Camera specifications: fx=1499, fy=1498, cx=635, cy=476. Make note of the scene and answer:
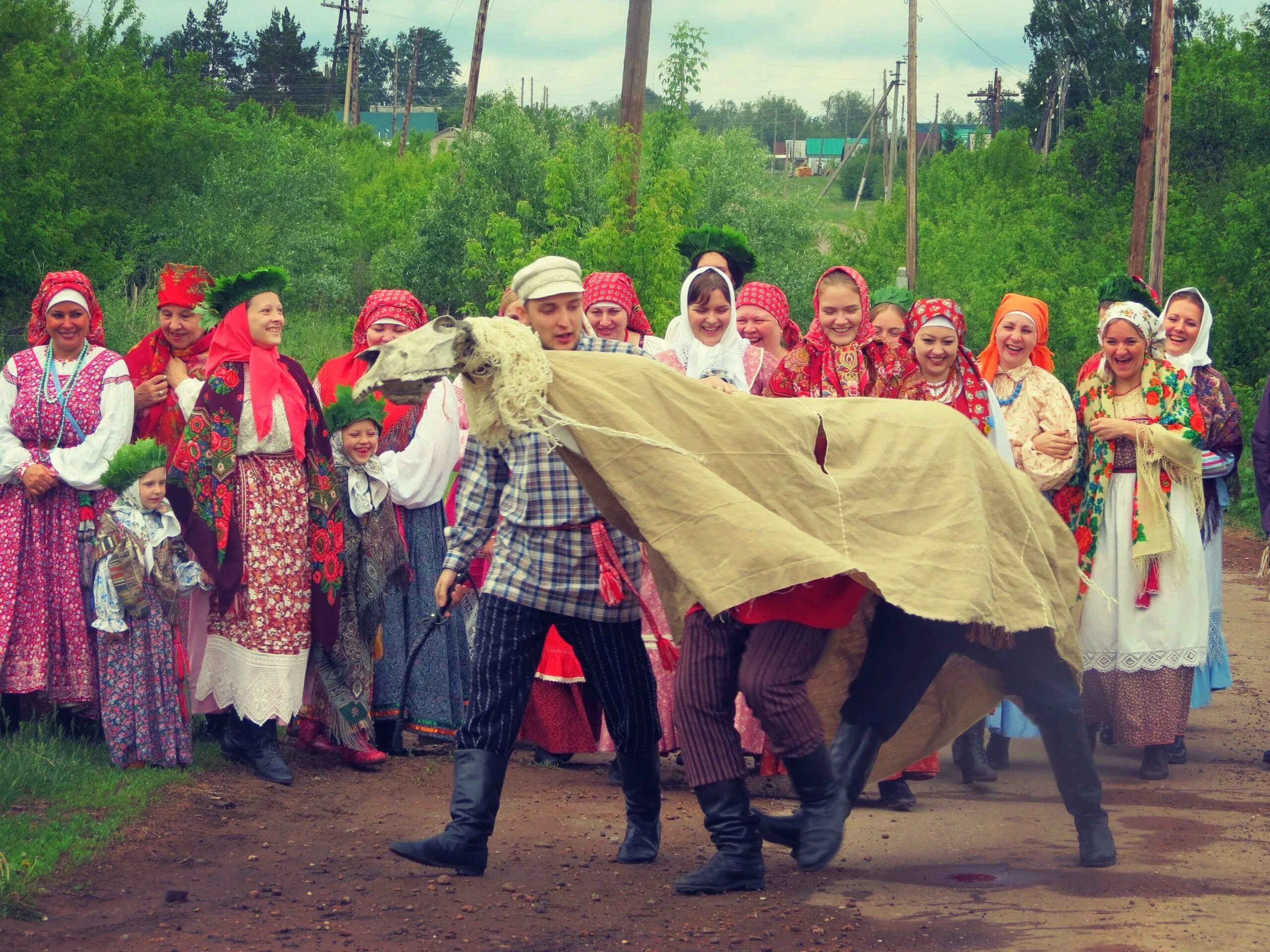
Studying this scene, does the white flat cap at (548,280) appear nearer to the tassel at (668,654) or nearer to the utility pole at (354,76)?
the tassel at (668,654)

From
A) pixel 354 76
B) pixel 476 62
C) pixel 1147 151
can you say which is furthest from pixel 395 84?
pixel 1147 151

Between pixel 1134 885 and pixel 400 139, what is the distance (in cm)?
4707

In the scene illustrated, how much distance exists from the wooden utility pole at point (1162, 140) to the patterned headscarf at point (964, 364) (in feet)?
44.7

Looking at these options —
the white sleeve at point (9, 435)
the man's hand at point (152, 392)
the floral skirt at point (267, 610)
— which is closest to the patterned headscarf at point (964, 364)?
the floral skirt at point (267, 610)

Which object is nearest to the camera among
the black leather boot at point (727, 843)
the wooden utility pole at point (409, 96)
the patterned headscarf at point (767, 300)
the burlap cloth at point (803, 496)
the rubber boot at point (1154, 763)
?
the burlap cloth at point (803, 496)

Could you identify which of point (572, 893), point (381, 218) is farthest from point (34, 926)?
point (381, 218)

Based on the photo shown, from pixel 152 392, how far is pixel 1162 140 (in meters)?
15.8

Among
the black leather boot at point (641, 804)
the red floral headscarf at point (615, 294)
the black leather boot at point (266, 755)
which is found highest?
the red floral headscarf at point (615, 294)

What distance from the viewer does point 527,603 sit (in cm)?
490

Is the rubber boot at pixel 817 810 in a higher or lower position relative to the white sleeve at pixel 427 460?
lower

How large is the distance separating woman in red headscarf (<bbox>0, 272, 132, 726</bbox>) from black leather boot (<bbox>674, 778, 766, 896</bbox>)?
10.5 ft

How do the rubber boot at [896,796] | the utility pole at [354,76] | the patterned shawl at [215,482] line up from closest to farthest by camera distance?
the rubber boot at [896,796] → the patterned shawl at [215,482] → the utility pole at [354,76]

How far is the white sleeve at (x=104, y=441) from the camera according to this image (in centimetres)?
658

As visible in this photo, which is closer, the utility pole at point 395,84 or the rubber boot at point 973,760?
the rubber boot at point 973,760
